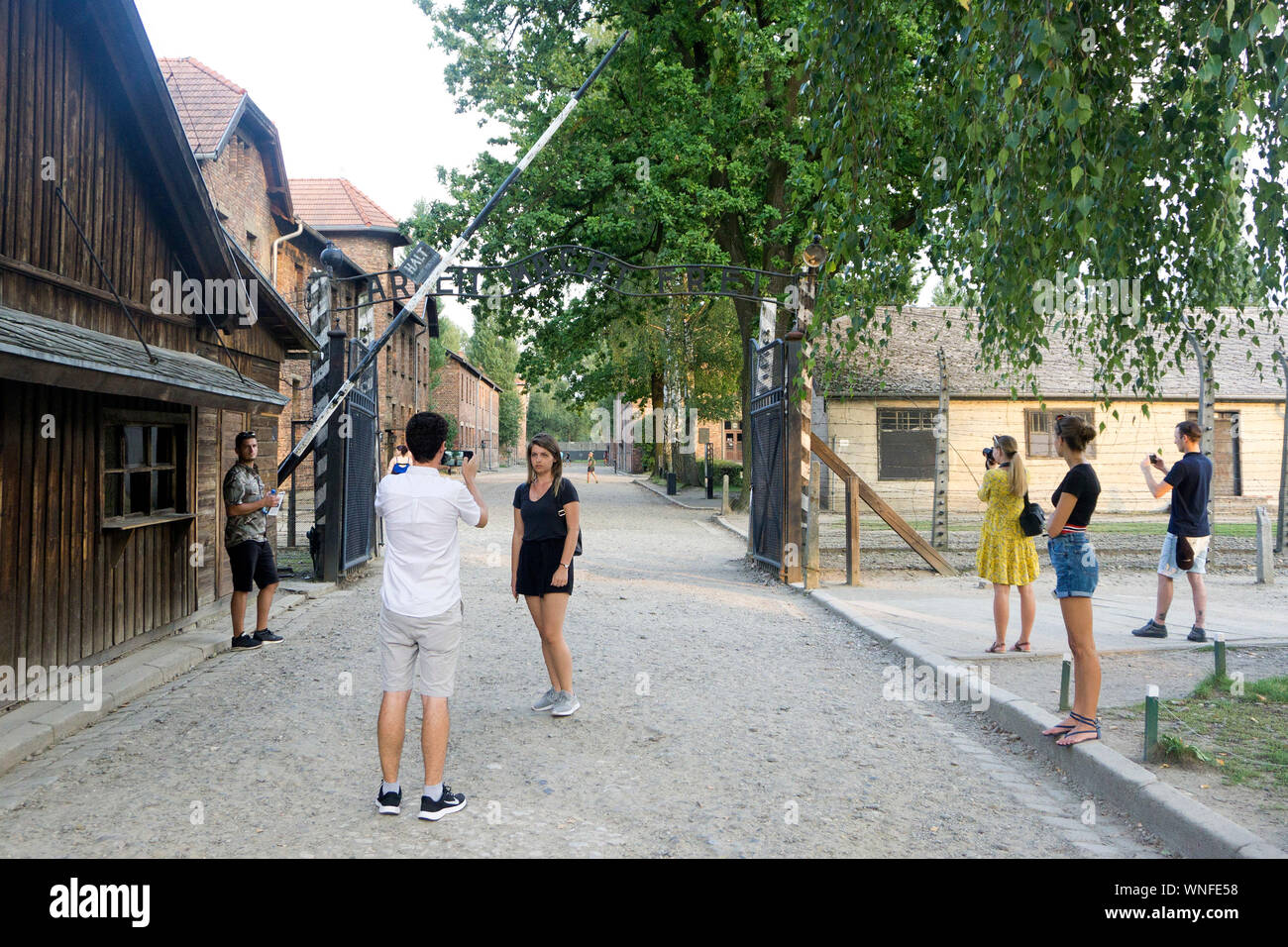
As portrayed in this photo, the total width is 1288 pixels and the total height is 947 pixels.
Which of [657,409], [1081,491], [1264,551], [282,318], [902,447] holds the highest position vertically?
[657,409]

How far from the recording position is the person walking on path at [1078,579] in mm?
5117

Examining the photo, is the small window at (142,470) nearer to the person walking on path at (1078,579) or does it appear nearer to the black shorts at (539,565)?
the black shorts at (539,565)

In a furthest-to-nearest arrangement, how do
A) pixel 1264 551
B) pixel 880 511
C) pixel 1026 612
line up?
pixel 880 511 → pixel 1264 551 → pixel 1026 612

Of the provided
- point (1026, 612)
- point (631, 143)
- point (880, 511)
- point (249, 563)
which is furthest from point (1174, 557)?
point (631, 143)

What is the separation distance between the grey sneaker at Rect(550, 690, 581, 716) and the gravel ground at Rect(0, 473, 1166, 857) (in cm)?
8

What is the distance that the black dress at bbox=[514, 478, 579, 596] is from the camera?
6.11 meters

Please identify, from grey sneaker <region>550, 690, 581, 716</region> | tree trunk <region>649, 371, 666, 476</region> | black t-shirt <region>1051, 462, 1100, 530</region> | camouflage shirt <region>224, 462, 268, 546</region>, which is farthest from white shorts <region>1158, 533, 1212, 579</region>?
tree trunk <region>649, 371, 666, 476</region>

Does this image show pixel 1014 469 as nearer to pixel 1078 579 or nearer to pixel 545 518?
pixel 1078 579

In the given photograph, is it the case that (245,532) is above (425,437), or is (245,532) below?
below

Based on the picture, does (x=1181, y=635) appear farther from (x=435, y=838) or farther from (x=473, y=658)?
(x=435, y=838)

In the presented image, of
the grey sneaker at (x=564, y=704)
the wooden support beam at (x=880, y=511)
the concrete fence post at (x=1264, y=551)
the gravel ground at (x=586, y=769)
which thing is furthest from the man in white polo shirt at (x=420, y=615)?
the concrete fence post at (x=1264, y=551)

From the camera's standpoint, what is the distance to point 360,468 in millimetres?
14047

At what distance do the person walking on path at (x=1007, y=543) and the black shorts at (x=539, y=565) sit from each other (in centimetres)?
371

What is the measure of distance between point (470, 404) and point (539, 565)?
211 ft
